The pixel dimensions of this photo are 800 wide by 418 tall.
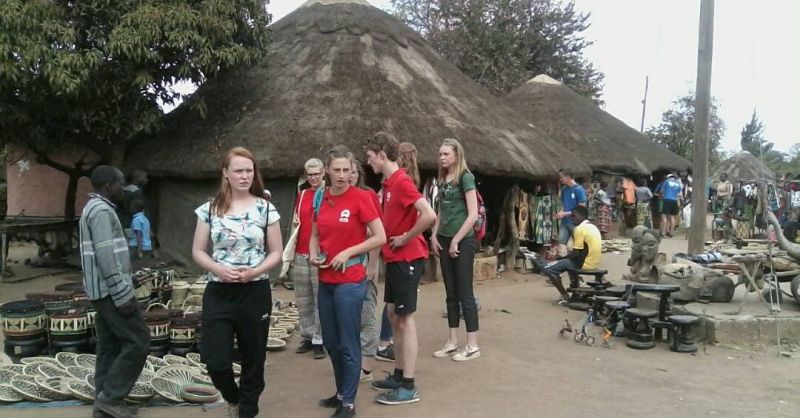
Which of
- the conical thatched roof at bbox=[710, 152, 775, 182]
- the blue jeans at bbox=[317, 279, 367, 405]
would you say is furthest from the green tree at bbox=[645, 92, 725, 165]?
the blue jeans at bbox=[317, 279, 367, 405]

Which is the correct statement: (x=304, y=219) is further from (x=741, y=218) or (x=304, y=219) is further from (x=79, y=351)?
(x=741, y=218)

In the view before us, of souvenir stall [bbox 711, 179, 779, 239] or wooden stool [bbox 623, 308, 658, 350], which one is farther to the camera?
souvenir stall [bbox 711, 179, 779, 239]

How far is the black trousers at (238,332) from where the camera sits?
361cm

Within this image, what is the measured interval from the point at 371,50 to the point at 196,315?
302 inches

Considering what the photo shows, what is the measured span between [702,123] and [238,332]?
8972mm

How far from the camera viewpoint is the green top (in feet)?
17.5

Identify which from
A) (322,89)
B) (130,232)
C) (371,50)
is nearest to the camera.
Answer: (130,232)

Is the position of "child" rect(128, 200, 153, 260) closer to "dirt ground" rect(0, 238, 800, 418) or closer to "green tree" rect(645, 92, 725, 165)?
"dirt ground" rect(0, 238, 800, 418)

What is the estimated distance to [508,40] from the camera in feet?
80.2

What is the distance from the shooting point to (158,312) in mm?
5324

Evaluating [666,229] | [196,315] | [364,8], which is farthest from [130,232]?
[666,229]

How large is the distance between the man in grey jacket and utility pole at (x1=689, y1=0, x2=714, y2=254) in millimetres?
8712

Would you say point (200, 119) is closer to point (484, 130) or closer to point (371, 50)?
point (371, 50)

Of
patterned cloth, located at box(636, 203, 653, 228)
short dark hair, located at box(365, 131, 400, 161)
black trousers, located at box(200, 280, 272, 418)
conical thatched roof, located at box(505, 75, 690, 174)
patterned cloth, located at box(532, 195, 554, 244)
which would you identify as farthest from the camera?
conical thatched roof, located at box(505, 75, 690, 174)
